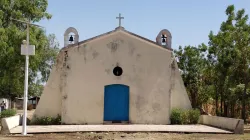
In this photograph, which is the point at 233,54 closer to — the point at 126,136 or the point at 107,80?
the point at 107,80

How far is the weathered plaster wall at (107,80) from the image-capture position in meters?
20.4

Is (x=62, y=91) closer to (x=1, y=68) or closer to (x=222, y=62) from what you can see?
(x=1, y=68)

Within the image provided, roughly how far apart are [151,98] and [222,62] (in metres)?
4.53

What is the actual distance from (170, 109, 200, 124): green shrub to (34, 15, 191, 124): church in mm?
346

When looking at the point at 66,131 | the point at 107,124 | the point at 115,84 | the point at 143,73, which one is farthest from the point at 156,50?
the point at 66,131

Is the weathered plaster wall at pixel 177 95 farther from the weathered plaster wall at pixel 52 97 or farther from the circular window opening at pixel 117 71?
the weathered plaster wall at pixel 52 97

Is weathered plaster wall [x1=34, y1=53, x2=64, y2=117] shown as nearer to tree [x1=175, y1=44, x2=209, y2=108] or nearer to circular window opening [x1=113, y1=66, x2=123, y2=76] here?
circular window opening [x1=113, y1=66, x2=123, y2=76]

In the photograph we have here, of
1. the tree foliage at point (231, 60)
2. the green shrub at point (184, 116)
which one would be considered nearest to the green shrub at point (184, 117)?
the green shrub at point (184, 116)

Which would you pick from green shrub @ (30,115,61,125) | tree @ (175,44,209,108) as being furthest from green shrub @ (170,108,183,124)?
tree @ (175,44,209,108)

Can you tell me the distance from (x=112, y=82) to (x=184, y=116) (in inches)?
168


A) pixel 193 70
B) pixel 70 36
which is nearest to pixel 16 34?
pixel 70 36

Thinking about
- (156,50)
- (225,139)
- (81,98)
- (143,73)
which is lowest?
(225,139)

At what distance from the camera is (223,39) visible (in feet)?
70.9

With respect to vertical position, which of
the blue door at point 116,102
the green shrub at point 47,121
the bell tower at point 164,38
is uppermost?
the bell tower at point 164,38
